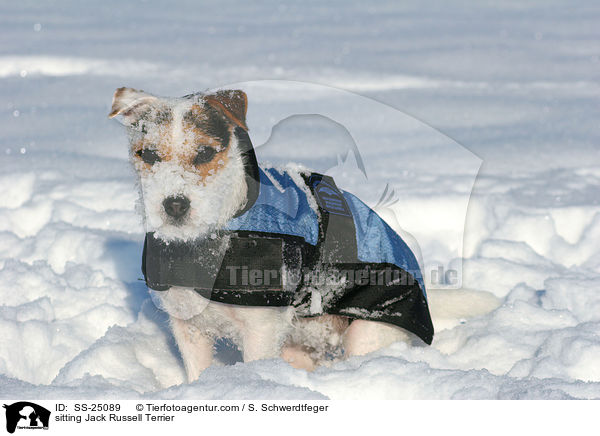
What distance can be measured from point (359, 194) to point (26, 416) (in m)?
3.46

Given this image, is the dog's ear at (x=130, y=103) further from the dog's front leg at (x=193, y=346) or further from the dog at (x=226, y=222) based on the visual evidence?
the dog's front leg at (x=193, y=346)

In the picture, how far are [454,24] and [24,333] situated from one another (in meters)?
16.1

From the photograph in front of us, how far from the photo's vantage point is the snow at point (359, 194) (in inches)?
123

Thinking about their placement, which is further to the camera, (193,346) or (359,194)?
(359,194)

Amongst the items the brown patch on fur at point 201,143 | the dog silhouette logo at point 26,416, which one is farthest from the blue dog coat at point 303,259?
the dog silhouette logo at point 26,416

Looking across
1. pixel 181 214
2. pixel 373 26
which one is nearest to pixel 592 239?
pixel 181 214

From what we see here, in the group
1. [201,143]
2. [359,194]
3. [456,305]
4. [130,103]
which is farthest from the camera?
[359,194]

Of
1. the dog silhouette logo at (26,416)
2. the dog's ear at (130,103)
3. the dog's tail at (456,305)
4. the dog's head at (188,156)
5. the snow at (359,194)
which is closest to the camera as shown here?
the dog silhouette logo at (26,416)

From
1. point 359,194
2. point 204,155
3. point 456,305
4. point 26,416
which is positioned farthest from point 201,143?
point 359,194

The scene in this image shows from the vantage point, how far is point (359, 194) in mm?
5402

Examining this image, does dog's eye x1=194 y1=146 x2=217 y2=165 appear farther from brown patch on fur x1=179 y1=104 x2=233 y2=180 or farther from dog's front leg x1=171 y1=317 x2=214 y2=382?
dog's front leg x1=171 y1=317 x2=214 y2=382

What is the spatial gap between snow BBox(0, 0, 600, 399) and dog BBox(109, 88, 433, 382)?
0.17m

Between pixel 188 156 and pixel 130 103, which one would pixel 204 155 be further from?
pixel 130 103

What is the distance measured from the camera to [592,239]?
5.18 metres
